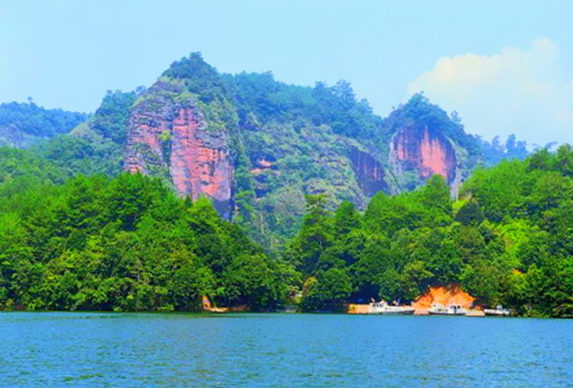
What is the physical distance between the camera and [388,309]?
3735 inches

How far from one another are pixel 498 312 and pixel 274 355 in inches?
1966

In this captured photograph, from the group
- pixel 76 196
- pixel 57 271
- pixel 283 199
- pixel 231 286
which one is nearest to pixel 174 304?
pixel 231 286

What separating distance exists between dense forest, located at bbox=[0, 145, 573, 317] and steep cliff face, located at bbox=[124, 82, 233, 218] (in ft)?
171

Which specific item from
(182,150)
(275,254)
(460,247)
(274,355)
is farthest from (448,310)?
(182,150)

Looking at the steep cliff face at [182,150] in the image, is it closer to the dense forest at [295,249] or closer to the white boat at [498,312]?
the dense forest at [295,249]

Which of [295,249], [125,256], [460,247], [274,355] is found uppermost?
[295,249]

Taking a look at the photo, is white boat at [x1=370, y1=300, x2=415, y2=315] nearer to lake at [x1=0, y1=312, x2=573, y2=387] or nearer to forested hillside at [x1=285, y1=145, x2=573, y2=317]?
forested hillside at [x1=285, y1=145, x2=573, y2=317]

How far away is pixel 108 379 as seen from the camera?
3322 centimetres

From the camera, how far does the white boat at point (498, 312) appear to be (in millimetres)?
87081

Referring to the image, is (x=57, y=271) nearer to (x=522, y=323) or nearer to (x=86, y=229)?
(x=86, y=229)

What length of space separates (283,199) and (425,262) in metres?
85.0

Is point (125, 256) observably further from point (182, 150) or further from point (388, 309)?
point (182, 150)

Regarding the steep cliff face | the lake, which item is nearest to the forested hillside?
the lake

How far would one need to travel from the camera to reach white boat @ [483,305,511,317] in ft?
286
